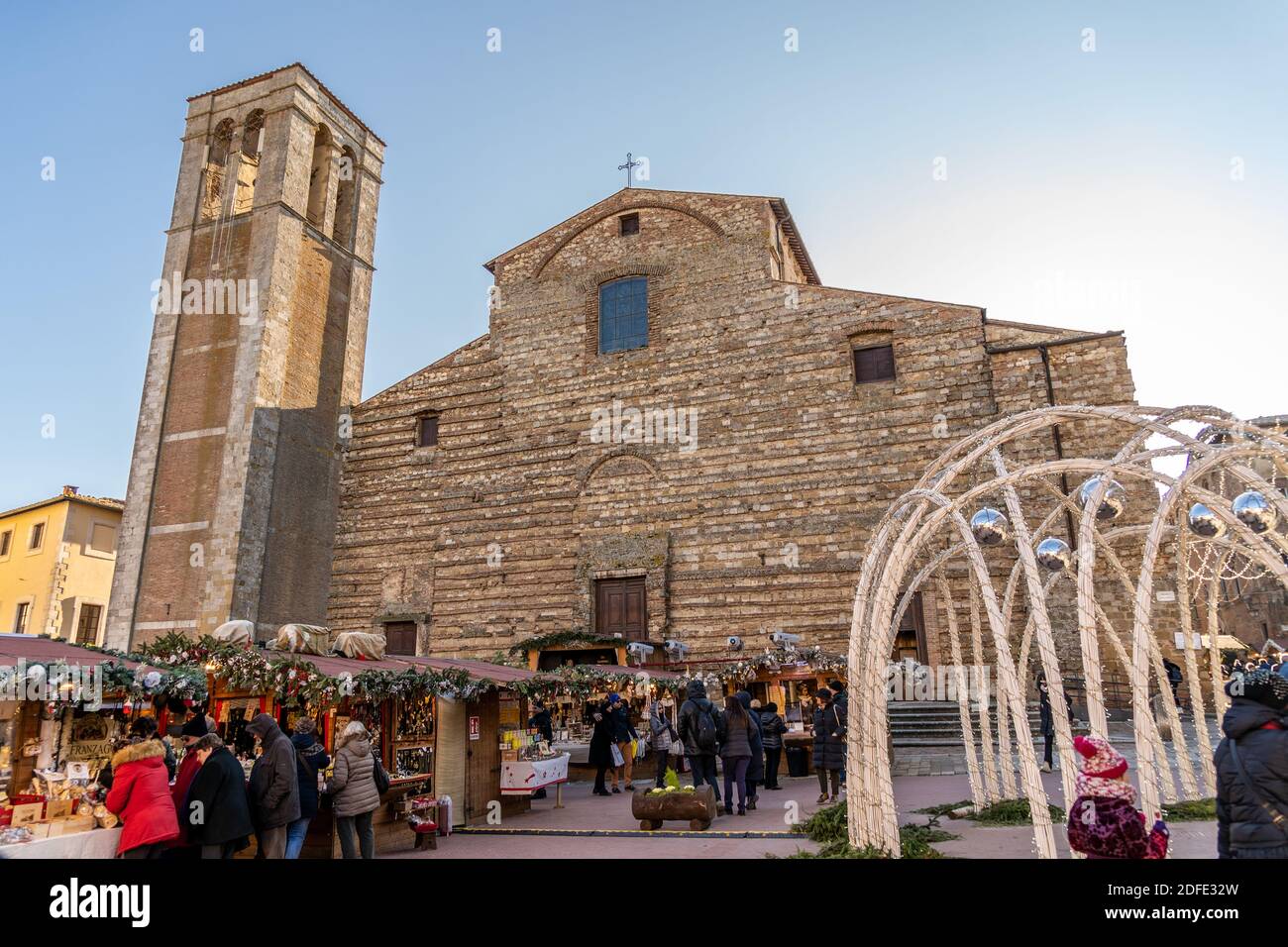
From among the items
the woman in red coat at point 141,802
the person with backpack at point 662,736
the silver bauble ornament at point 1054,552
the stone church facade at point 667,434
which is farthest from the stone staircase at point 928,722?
the woman in red coat at point 141,802

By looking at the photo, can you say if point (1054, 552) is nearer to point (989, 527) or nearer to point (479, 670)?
point (989, 527)

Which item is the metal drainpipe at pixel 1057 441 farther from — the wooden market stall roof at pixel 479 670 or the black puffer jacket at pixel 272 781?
the black puffer jacket at pixel 272 781

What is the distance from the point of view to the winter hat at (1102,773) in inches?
164

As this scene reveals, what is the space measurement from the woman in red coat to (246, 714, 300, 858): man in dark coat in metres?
0.86

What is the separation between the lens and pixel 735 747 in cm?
960

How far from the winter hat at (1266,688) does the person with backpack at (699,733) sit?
6192 mm

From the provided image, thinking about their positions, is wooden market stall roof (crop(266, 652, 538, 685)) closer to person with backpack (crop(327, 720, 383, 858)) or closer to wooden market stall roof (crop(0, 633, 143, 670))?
person with backpack (crop(327, 720, 383, 858))

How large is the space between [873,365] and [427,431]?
447 inches

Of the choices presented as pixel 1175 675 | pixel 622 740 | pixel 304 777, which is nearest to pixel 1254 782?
pixel 304 777

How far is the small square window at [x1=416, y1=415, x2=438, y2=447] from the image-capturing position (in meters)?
21.7
